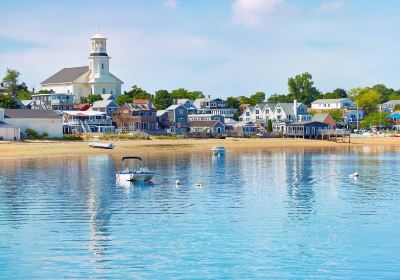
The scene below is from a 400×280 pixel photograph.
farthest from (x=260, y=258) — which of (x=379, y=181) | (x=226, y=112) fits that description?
(x=226, y=112)

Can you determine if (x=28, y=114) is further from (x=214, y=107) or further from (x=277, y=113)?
(x=277, y=113)

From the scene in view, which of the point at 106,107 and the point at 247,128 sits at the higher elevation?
the point at 106,107

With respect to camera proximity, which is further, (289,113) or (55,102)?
(289,113)

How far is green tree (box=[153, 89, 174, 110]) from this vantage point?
17591 centimetres

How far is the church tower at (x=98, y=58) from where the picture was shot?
185 meters

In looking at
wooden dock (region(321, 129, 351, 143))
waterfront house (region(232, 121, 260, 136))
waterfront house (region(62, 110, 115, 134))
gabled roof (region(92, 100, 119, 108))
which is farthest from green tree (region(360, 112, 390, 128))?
waterfront house (region(62, 110, 115, 134))

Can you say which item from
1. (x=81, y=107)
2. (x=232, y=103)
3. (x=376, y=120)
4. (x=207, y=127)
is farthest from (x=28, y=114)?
(x=376, y=120)

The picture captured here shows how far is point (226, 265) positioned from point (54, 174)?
4319 cm

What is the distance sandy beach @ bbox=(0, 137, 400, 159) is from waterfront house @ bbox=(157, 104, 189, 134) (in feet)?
60.6

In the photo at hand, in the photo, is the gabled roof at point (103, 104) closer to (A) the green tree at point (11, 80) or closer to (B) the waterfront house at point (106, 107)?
(B) the waterfront house at point (106, 107)

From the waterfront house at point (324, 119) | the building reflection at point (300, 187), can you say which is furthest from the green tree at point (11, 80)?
the building reflection at point (300, 187)

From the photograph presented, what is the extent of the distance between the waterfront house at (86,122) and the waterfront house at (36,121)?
460 inches

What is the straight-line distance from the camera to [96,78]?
18462 cm

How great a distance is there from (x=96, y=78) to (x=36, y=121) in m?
60.5
